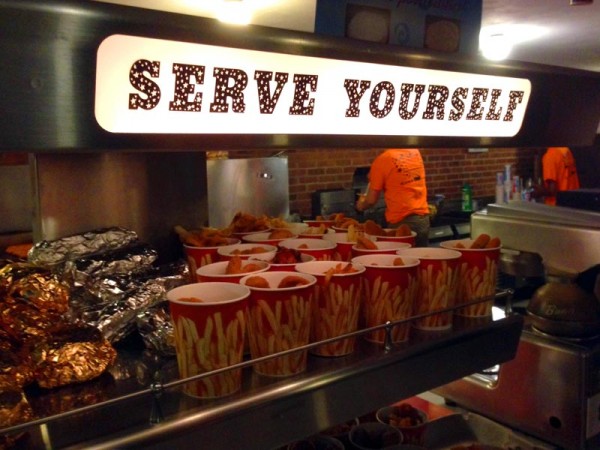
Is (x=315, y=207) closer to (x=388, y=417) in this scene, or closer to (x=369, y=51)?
(x=388, y=417)

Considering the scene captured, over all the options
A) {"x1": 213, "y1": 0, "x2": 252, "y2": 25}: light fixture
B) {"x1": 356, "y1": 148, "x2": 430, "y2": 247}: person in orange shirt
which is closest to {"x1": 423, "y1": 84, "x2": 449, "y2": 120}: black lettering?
{"x1": 213, "y1": 0, "x2": 252, "y2": 25}: light fixture

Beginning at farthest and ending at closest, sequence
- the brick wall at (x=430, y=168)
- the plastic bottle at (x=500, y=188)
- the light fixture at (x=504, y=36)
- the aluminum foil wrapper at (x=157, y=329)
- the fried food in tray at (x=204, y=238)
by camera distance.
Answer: the plastic bottle at (x=500, y=188), the brick wall at (x=430, y=168), the light fixture at (x=504, y=36), the fried food in tray at (x=204, y=238), the aluminum foil wrapper at (x=157, y=329)

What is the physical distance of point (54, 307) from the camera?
2.41ft

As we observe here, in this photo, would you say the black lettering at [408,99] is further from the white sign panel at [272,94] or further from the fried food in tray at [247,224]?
the fried food in tray at [247,224]

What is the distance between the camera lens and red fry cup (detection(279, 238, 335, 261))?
99cm

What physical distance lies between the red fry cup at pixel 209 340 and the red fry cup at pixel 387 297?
9.5 inches

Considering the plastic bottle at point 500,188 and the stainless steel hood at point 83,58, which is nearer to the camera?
the stainless steel hood at point 83,58

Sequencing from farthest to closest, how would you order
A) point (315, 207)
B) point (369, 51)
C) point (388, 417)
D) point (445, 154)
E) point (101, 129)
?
1. point (445, 154)
2. point (315, 207)
3. point (388, 417)
4. point (369, 51)
5. point (101, 129)

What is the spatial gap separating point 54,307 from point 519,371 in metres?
1.16

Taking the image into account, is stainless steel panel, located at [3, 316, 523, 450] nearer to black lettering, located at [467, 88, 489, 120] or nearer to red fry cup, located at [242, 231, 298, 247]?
red fry cup, located at [242, 231, 298, 247]

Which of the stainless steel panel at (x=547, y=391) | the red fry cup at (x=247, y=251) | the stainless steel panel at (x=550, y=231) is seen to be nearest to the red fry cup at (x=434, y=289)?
the red fry cup at (x=247, y=251)

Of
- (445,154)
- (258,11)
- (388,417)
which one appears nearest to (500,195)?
(445,154)

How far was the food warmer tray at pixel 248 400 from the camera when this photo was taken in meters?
0.63

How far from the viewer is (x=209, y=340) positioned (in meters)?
0.71
